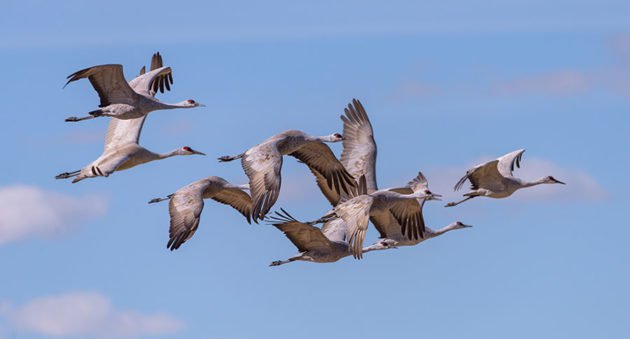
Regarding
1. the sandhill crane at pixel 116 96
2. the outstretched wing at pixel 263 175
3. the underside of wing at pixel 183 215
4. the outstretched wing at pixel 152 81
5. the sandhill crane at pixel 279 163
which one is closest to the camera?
the outstretched wing at pixel 263 175

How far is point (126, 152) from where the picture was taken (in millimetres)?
33469

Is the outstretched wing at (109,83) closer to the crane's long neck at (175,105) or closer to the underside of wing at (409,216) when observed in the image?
the crane's long neck at (175,105)

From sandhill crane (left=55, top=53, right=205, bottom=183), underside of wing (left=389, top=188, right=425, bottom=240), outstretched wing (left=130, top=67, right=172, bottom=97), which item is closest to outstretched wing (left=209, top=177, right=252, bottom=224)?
sandhill crane (left=55, top=53, right=205, bottom=183)

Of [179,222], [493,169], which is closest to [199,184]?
[179,222]

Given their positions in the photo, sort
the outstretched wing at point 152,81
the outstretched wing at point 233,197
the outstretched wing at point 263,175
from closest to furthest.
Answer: the outstretched wing at point 263,175 → the outstretched wing at point 233,197 → the outstretched wing at point 152,81

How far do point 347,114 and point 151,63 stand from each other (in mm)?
3688

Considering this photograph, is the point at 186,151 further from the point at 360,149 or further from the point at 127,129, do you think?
the point at 360,149

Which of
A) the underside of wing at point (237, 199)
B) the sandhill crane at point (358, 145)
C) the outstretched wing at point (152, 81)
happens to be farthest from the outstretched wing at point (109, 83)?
the sandhill crane at point (358, 145)

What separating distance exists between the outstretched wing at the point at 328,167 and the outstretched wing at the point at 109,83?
3.05 metres

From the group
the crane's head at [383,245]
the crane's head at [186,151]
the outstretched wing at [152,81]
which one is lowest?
the crane's head at [383,245]

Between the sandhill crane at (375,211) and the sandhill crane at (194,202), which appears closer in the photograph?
the sandhill crane at (375,211)

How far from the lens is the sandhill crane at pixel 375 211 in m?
31.1

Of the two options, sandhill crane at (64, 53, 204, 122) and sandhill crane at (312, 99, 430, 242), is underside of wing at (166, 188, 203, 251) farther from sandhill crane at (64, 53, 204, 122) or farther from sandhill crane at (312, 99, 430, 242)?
sandhill crane at (312, 99, 430, 242)

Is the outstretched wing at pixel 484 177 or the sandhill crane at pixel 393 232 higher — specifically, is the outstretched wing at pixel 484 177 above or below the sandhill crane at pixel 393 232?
above
